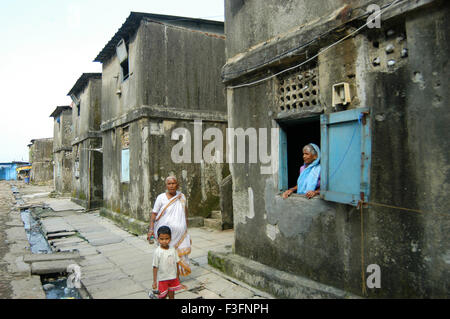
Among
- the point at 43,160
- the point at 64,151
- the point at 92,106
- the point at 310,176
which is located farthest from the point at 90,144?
the point at 43,160

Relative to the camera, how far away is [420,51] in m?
2.74

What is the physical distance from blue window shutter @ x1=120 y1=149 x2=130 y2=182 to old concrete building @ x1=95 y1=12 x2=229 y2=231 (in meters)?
0.03

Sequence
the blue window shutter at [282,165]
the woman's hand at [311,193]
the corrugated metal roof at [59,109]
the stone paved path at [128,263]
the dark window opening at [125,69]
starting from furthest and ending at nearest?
1. the corrugated metal roof at [59,109]
2. the dark window opening at [125,69]
3. the stone paved path at [128,263]
4. the blue window shutter at [282,165]
5. the woman's hand at [311,193]

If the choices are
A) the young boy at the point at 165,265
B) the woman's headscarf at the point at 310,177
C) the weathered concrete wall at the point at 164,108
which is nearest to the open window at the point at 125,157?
the weathered concrete wall at the point at 164,108

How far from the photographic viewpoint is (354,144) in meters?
3.24

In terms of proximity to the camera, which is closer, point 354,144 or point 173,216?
point 354,144

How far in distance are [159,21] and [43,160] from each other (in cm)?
3288

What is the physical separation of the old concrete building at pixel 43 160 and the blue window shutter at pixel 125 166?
97.1 ft

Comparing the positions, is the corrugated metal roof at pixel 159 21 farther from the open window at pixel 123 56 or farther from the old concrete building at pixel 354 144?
the old concrete building at pixel 354 144

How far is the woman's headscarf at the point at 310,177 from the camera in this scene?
12.8 ft

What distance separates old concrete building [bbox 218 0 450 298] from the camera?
268 cm

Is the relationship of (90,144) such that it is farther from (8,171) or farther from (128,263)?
(8,171)
